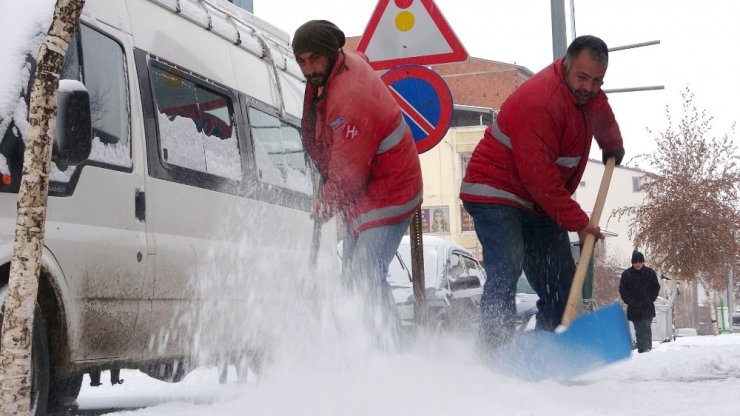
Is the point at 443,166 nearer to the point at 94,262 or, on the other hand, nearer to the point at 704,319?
the point at 704,319

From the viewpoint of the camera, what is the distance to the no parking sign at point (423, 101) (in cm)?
809

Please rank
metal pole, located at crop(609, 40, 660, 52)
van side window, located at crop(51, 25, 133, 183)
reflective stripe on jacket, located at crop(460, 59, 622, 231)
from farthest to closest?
1. metal pole, located at crop(609, 40, 660, 52)
2. reflective stripe on jacket, located at crop(460, 59, 622, 231)
3. van side window, located at crop(51, 25, 133, 183)

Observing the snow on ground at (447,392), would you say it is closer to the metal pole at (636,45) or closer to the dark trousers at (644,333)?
the dark trousers at (644,333)

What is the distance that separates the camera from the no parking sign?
8.09m

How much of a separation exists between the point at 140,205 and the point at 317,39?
138 cm

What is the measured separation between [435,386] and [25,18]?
2434 millimetres

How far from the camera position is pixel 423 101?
8133mm

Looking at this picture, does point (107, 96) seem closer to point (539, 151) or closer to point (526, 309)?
point (539, 151)

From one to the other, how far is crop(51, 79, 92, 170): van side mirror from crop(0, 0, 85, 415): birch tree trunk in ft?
2.41

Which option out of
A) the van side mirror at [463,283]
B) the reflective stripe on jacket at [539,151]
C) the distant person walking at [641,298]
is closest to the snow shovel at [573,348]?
the reflective stripe on jacket at [539,151]

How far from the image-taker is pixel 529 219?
613cm

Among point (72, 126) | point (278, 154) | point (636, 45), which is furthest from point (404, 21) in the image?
point (636, 45)

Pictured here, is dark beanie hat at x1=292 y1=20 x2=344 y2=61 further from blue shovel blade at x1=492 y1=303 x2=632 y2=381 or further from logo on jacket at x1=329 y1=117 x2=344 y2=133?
blue shovel blade at x1=492 y1=303 x2=632 y2=381

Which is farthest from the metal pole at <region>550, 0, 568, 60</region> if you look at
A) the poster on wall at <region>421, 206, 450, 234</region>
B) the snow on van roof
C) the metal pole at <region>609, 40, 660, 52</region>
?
the poster on wall at <region>421, 206, 450, 234</region>
